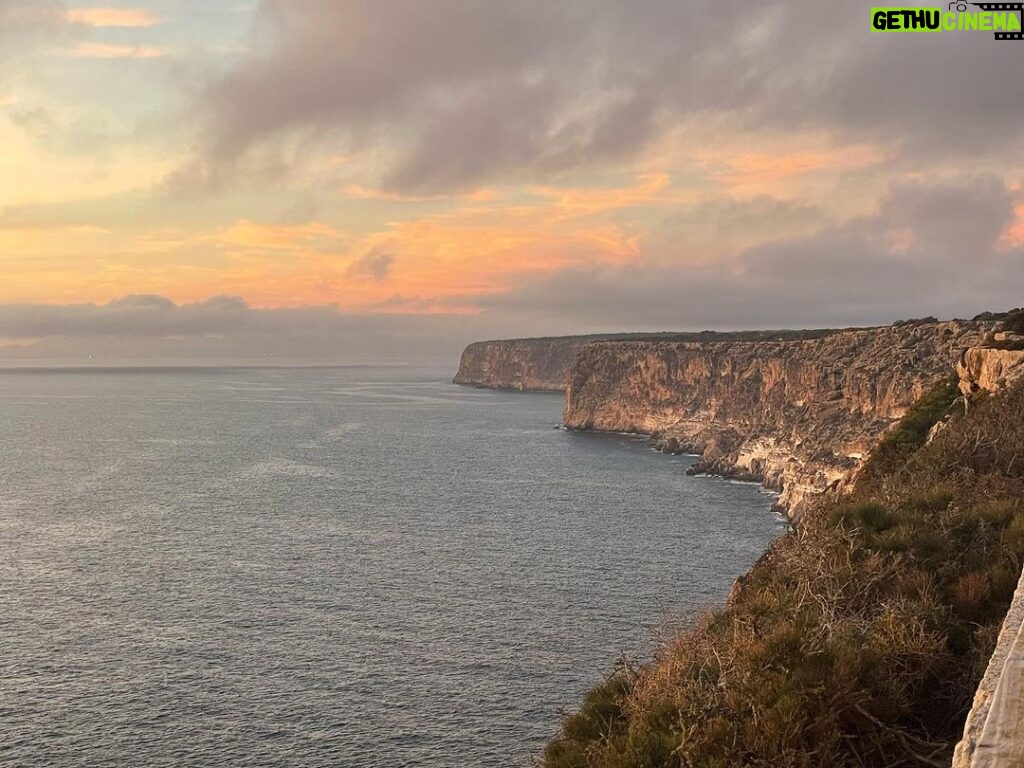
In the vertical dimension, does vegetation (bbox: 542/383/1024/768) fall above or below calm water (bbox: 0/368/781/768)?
above

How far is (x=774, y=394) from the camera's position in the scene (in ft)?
397

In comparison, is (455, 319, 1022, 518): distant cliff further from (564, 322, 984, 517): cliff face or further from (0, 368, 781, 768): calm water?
(0, 368, 781, 768): calm water

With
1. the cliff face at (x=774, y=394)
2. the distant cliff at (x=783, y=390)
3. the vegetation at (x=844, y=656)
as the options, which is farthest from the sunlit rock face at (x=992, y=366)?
the vegetation at (x=844, y=656)

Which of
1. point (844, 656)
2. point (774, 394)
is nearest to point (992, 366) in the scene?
point (844, 656)

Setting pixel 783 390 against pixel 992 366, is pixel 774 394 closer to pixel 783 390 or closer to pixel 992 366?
pixel 783 390

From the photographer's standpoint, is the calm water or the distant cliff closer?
the calm water

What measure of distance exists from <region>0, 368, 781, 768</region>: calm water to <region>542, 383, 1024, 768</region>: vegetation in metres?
7.58

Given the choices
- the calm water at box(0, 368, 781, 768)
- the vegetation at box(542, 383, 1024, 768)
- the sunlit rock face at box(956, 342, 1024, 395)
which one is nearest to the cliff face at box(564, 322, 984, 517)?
the calm water at box(0, 368, 781, 768)

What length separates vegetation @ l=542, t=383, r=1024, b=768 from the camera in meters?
12.1

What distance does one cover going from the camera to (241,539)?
65.8 metres

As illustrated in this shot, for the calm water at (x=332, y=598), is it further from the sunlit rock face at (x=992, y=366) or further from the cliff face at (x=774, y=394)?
the sunlit rock face at (x=992, y=366)

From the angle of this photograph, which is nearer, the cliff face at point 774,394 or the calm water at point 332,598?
the calm water at point 332,598

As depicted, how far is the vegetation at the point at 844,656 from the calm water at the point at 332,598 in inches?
298

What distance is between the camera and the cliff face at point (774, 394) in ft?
273
